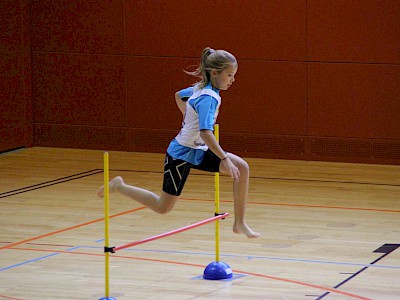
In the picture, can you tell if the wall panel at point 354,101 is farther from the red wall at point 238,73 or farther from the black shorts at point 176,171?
the black shorts at point 176,171

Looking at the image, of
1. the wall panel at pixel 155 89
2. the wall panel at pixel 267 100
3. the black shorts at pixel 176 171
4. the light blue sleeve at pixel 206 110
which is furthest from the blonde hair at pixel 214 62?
the wall panel at pixel 155 89

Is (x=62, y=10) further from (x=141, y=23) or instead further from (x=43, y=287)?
(x=43, y=287)

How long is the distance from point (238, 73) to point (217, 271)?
4904mm

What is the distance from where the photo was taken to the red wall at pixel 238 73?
34.1 feet

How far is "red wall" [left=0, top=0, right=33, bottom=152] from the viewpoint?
11289 millimetres

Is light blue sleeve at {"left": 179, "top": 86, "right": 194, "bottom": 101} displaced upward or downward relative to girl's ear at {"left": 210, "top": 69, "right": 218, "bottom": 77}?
downward

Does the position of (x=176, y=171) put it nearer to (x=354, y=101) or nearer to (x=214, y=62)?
(x=214, y=62)

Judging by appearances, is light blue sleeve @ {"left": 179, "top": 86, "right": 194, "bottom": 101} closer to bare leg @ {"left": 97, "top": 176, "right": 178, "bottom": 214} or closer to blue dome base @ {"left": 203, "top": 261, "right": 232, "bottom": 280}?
bare leg @ {"left": 97, "top": 176, "right": 178, "bottom": 214}

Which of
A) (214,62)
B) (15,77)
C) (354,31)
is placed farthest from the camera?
(15,77)

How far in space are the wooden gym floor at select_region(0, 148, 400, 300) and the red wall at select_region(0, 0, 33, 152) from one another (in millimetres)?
846

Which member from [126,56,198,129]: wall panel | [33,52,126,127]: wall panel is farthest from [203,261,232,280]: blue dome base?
[33,52,126,127]: wall panel

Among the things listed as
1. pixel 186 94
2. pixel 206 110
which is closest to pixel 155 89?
pixel 186 94

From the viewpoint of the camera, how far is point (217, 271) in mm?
Result: 6207

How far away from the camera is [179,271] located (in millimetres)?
6445
